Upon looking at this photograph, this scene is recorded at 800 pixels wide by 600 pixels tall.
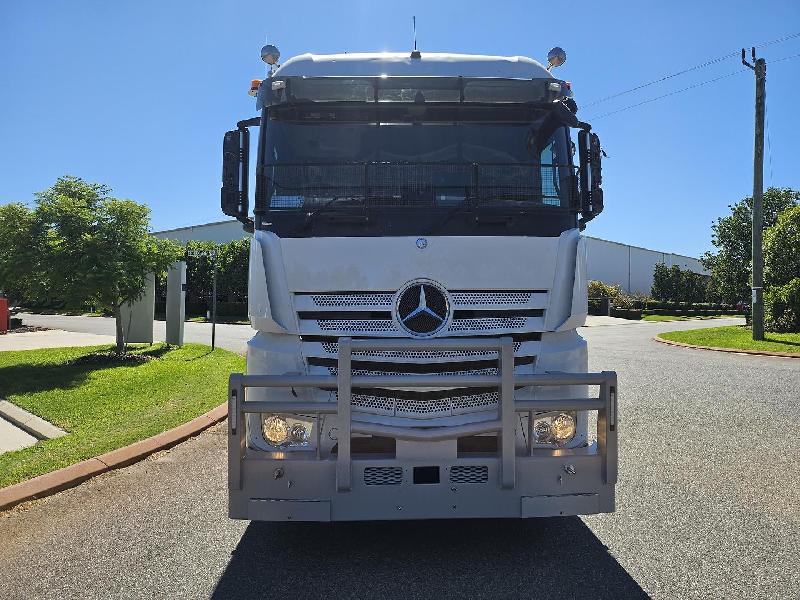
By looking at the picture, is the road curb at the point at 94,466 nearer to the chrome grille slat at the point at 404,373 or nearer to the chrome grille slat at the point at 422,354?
the chrome grille slat at the point at 404,373

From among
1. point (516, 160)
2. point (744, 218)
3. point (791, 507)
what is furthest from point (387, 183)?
point (744, 218)

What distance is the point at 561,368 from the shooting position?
3592 mm

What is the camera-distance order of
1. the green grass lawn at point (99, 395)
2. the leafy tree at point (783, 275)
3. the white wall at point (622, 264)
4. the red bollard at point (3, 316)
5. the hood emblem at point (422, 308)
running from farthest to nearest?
the white wall at point (622, 264), the red bollard at point (3, 316), the leafy tree at point (783, 275), the green grass lawn at point (99, 395), the hood emblem at point (422, 308)

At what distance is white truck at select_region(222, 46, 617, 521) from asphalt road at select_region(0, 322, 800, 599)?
423 millimetres

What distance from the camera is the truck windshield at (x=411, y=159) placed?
388 cm

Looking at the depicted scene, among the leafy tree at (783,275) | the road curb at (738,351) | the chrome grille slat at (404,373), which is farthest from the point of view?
the leafy tree at (783,275)

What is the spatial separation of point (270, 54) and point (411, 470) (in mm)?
3152

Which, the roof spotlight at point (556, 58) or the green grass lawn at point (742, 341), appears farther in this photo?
the green grass lawn at point (742, 341)

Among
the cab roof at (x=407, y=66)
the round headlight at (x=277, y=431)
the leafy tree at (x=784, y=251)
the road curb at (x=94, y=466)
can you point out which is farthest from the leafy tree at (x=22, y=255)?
the leafy tree at (x=784, y=251)

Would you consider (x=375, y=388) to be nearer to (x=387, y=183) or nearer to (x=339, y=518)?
(x=339, y=518)

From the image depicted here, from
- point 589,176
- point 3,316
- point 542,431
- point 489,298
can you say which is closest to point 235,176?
point 489,298

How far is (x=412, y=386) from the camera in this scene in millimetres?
3318

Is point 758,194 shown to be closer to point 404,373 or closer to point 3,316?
point 404,373

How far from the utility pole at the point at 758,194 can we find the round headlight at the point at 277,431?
19.4 metres
